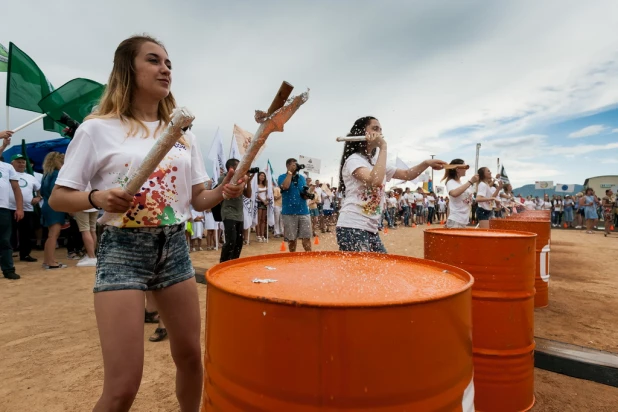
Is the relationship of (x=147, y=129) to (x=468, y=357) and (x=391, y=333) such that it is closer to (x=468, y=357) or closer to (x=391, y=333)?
(x=391, y=333)

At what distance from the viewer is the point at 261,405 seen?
88cm

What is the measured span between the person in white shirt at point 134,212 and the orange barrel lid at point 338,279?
0.42 m

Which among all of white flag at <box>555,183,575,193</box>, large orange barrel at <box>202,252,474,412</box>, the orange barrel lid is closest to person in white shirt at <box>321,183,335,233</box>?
the orange barrel lid

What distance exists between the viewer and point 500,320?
206cm

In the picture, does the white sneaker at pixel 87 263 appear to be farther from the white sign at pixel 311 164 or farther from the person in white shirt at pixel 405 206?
the person in white shirt at pixel 405 206

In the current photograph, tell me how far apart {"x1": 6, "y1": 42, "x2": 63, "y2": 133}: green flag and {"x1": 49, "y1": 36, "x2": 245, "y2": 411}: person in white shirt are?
24.1 feet

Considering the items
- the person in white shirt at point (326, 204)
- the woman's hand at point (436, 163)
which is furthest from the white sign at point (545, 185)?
the woman's hand at point (436, 163)

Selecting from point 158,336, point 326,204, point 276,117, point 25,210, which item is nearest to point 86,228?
point 25,210

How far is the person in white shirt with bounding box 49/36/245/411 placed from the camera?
1382mm

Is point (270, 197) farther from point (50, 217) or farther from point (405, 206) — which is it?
point (405, 206)

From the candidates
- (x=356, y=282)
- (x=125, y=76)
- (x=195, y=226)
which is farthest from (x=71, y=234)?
(x=356, y=282)

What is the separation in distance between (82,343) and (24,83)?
269 inches

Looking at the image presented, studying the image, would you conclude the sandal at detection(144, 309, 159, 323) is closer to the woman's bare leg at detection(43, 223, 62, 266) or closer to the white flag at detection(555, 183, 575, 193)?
the woman's bare leg at detection(43, 223, 62, 266)

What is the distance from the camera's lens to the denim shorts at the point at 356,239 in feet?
9.79
